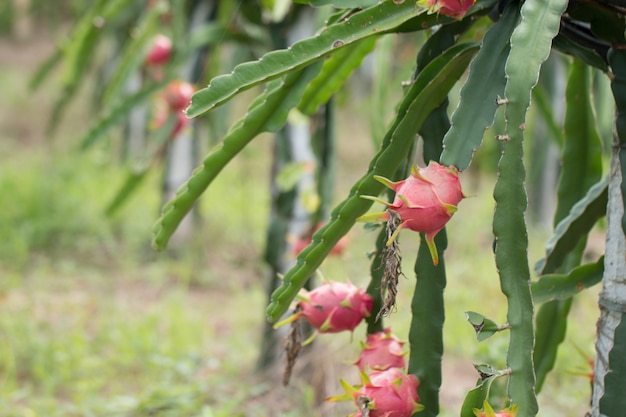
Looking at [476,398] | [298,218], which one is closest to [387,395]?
[476,398]

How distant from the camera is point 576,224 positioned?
1.04m

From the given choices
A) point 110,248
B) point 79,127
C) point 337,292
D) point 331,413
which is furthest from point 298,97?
point 79,127

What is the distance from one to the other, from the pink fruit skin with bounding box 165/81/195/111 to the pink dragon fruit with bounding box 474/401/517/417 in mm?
1655

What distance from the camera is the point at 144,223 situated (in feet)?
13.1

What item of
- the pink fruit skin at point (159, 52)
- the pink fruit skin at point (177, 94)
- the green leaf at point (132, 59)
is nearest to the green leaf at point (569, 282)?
the pink fruit skin at point (177, 94)

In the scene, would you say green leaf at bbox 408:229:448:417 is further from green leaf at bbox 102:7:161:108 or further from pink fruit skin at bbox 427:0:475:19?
green leaf at bbox 102:7:161:108

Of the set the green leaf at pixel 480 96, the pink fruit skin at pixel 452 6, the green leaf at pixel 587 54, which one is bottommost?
the green leaf at pixel 480 96

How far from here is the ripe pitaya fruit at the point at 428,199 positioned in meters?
0.73

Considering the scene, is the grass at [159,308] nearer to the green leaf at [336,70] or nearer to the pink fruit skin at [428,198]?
the pink fruit skin at [428,198]

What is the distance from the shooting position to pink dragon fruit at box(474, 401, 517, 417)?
26.7 inches

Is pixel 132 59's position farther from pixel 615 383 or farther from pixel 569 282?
pixel 615 383

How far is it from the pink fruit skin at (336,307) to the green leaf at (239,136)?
202 millimetres

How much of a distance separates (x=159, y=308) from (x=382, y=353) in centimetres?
220

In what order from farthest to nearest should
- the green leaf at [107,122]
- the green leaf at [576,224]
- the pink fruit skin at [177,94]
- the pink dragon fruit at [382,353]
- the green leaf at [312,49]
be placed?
the pink fruit skin at [177,94] < the green leaf at [107,122] < the green leaf at [576,224] < the pink dragon fruit at [382,353] < the green leaf at [312,49]
